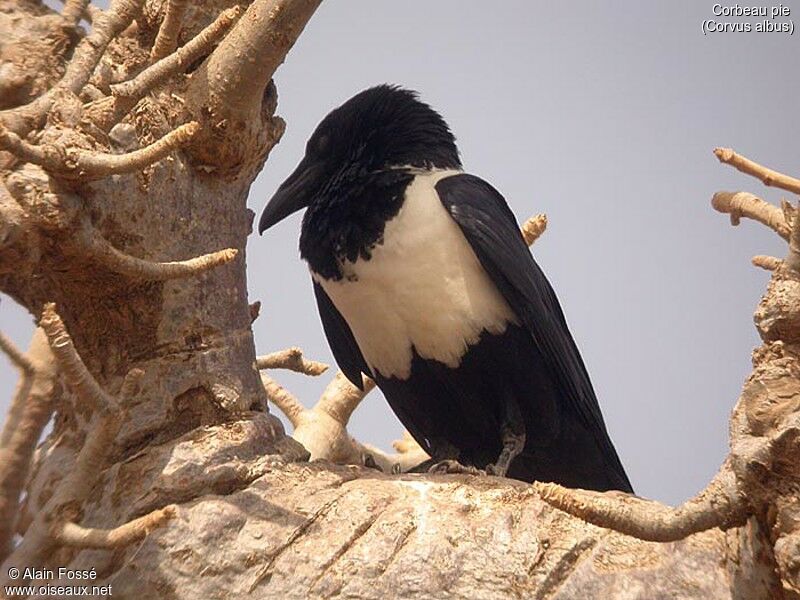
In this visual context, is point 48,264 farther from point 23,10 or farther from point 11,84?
point 23,10

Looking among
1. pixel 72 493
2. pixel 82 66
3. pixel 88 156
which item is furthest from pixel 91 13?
pixel 72 493

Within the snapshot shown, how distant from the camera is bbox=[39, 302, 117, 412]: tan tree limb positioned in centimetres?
169

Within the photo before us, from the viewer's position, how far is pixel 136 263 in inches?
83.4

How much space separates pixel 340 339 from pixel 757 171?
6.05ft

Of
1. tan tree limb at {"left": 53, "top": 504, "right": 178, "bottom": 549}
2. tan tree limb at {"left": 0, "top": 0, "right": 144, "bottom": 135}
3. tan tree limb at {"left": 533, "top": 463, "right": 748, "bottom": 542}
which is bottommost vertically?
tan tree limb at {"left": 53, "top": 504, "right": 178, "bottom": 549}

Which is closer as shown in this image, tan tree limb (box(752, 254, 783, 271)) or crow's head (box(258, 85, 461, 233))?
tan tree limb (box(752, 254, 783, 271))

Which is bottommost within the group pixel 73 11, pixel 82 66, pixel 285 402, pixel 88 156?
pixel 285 402

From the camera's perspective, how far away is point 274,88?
9.62ft

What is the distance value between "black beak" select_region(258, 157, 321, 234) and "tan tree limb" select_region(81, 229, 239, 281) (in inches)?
54.3

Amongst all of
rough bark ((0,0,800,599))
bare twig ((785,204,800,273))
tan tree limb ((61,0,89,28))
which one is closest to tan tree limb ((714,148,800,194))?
rough bark ((0,0,800,599))

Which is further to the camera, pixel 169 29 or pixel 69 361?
pixel 169 29

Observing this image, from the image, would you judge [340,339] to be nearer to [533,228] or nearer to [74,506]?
[533,228]

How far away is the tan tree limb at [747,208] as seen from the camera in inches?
93.2

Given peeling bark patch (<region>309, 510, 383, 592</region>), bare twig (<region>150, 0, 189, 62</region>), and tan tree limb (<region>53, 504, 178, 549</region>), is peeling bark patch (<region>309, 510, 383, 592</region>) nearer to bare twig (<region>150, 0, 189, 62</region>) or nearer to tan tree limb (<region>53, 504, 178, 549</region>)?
tan tree limb (<region>53, 504, 178, 549</region>)
